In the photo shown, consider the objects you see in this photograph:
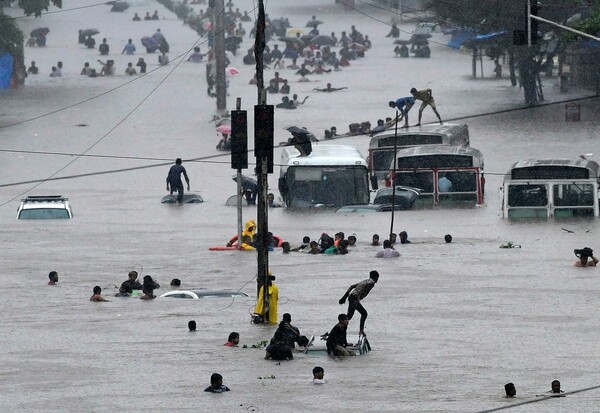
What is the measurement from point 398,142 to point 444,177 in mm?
5227

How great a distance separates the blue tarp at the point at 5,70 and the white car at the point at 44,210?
1244 inches

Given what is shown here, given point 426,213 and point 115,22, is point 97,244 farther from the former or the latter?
point 115,22

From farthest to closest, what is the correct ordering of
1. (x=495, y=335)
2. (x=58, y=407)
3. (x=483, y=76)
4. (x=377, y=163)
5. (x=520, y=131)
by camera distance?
(x=483, y=76) < (x=520, y=131) < (x=377, y=163) < (x=495, y=335) < (x=58, y=407)

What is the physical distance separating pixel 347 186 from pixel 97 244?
8.30m

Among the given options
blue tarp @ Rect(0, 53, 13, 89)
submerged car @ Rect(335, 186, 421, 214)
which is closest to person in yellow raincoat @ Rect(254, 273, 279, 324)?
submerged car @ Rect(335, 186, 421, 214)

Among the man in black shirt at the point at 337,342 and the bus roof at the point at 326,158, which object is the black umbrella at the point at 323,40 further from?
the man in black shirt at the point at 337,342

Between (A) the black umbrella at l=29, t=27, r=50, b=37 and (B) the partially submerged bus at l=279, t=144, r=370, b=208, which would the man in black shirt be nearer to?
(B) the partially submerged bus at l=279, t=144, r=370, b=208

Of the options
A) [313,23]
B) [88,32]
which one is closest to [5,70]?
[88,32]

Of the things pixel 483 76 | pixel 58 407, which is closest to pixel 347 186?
pixel 58 407

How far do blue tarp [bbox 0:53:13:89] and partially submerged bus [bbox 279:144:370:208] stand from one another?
109 feet

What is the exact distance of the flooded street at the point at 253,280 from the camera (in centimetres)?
2769

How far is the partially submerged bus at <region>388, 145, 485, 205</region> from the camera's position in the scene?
5194 cm

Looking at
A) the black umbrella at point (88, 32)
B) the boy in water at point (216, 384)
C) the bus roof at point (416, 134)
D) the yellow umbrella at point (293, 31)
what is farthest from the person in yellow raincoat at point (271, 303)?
the black umbrella at point (88, 32)

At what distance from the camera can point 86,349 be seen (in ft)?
103
